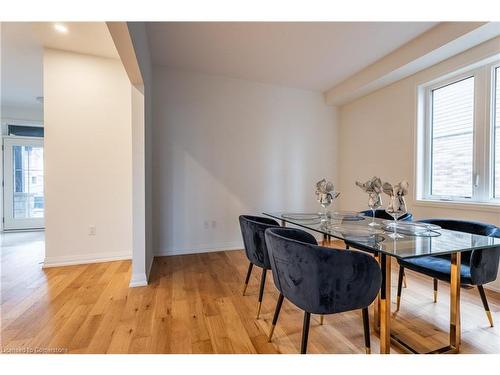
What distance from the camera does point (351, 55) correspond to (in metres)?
3.14

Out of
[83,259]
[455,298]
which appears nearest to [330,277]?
[455,298]

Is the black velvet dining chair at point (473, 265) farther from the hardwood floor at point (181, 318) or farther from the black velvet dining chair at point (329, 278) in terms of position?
the black velvet dining chair at point (329, 278)

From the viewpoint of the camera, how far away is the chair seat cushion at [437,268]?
1.68 m

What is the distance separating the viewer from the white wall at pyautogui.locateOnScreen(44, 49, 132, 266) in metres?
3.05

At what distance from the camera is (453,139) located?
2.91 metres

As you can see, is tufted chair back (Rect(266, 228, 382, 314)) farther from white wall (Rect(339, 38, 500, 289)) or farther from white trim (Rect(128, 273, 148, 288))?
white wall (Rect(339, 38, 500, 289))

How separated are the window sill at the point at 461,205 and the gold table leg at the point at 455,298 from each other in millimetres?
1508

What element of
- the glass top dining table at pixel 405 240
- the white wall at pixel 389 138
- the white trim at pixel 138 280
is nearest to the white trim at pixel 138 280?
the white trim at pixel 138 280

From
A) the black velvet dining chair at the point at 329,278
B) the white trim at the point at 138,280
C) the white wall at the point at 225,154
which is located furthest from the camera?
the white wall at the point at 225,154

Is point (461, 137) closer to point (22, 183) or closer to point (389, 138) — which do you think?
point (389, 138)

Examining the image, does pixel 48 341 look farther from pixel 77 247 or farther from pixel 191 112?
pixel 191 112

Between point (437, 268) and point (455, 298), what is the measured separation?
0.32 meters

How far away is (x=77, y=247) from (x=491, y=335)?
4.19 m

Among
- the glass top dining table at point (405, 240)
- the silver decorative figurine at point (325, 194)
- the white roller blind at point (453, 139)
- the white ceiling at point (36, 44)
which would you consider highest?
the white ceiling at point (36, 44)
